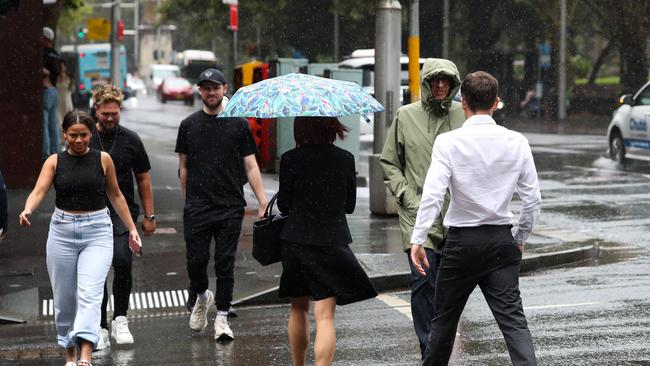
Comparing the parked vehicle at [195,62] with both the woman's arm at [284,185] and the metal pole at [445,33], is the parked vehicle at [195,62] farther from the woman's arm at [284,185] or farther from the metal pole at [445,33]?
the woman's arm at [284,185]

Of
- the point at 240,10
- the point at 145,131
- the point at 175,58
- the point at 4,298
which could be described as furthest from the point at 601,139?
the point at 175,58

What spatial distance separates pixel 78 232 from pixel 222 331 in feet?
4.76

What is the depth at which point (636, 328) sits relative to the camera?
8586 mm

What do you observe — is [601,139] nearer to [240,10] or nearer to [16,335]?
[240,10]

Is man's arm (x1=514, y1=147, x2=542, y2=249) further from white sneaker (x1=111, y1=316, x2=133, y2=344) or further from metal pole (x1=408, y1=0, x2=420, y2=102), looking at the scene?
metal pole (x1=408, y1=0, x2=420, y2=102)

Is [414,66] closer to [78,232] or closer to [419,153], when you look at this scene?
[419,153]

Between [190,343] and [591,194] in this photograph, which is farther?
[591,194]

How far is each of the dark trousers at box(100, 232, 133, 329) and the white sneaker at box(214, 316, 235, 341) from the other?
66 centimetres

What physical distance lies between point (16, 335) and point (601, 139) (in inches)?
1023

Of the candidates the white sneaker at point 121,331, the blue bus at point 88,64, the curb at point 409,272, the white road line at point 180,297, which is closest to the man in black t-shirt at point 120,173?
the white sneaker at point 121,331

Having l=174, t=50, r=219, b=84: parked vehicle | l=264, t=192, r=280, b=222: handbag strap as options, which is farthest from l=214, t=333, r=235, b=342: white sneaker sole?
l=174, t=50, r=219, b=84: parked vehicle

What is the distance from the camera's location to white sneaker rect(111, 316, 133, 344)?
842cm

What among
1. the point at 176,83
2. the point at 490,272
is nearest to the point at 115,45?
the point at 176,83

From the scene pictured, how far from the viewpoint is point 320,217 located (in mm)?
6832
